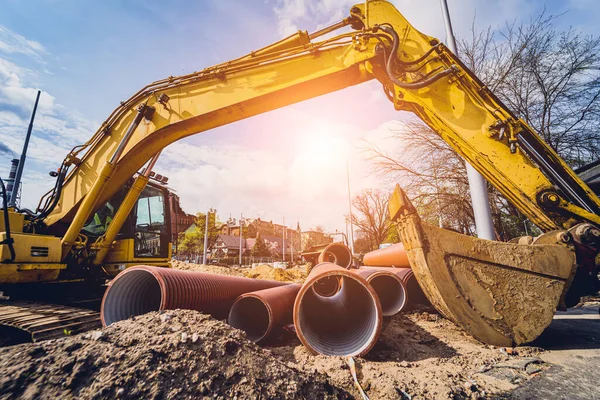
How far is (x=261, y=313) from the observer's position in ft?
13.2

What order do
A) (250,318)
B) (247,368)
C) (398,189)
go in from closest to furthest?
(247,368) < (398,189) < (250,318)

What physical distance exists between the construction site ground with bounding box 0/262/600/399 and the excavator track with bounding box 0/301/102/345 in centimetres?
123

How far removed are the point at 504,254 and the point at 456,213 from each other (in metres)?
9.85

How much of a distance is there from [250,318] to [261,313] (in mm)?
194

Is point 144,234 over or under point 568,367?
over

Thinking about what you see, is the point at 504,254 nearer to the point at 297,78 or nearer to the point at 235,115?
the point at 297,78

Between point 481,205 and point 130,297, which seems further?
point 481,205

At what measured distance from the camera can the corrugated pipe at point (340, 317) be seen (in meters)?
2.82

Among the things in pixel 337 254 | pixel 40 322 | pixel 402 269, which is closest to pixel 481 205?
pixel 402 269

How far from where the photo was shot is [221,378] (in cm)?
168

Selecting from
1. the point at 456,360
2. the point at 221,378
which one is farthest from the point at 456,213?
the point at 221,378

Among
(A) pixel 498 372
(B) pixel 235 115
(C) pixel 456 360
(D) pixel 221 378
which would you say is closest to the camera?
(D) pixel 221 378

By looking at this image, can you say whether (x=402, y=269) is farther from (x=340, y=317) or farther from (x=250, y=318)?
(x=250, y=318)

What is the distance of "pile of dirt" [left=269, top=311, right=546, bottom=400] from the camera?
2080 millimetres
